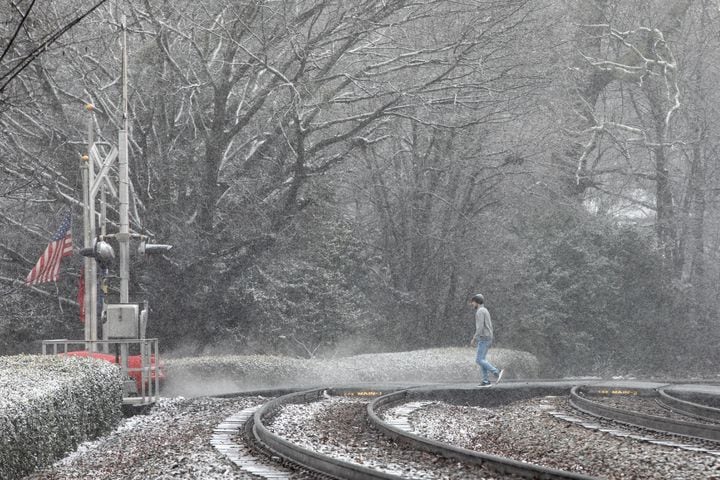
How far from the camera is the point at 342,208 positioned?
126 ft

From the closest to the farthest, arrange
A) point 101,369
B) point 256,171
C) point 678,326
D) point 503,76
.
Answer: point 101,369
point 503,76
point 256,171
point 678,326

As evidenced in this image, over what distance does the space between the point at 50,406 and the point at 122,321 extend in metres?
6.82

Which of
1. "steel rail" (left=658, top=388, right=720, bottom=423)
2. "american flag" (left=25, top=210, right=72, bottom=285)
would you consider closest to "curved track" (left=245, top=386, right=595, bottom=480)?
"steel rail" (left=658, top=388, right=720, bottom=423)

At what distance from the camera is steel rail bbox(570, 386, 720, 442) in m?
14.0

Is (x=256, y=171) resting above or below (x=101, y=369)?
above

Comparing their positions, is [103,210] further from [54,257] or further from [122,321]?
[122,321]

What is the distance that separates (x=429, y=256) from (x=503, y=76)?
376 inches

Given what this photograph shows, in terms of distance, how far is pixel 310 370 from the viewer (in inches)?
1120

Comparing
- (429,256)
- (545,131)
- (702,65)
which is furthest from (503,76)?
(702,65)

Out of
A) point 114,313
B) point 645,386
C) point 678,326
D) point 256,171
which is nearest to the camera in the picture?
point 114,313

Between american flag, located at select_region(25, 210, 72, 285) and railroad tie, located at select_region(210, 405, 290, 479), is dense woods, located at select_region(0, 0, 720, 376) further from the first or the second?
railroad tie, located at select_region(210, 405, 290, 479)

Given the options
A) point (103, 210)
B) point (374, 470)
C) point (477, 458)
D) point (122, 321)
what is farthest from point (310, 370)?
point (374, 470)

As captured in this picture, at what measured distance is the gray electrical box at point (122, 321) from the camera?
19078mm

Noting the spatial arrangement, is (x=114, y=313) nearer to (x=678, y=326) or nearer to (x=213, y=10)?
(x=213, y=10)
